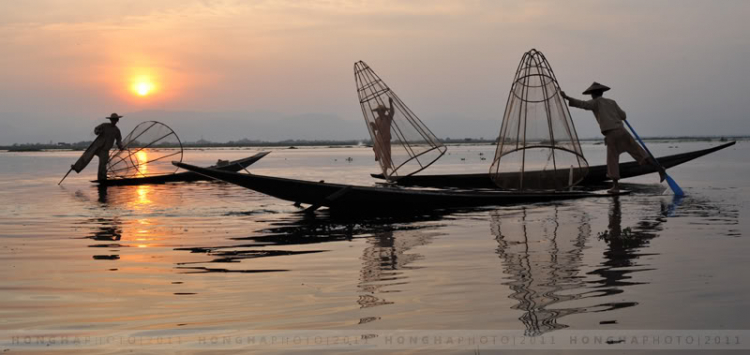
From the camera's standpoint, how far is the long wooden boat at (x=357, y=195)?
464 inches

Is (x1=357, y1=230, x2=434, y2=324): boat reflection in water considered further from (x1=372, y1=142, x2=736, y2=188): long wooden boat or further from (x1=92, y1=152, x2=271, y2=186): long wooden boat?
(x1=92, y1=152, x2=271, y2=186): long wooden boat

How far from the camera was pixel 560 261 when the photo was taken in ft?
24.5

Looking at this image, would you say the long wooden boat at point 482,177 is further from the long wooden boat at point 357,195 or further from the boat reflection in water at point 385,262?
the boat reflection in water at point 385,262

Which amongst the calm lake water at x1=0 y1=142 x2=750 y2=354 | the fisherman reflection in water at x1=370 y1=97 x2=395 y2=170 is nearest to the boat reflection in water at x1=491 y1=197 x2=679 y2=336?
the calm lake water at x1=0 y1=142 x2=750 y2=354

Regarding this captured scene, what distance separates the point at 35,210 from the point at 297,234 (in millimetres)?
6774

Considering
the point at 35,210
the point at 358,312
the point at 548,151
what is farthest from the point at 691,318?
the point at 35,210

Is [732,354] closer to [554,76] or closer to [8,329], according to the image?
[8,329]

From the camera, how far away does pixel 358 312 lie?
5281 millimetres

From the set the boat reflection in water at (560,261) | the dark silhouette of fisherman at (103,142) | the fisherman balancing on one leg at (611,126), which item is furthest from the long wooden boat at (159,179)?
the boat reflection in water at (560,261)

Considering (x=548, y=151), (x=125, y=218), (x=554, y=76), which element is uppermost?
(x=554, y=76)

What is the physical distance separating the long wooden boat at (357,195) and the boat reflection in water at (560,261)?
0.79 metres

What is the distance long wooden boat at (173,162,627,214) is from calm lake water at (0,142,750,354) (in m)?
0.38

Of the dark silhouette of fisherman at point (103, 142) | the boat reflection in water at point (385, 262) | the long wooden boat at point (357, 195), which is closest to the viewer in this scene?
the boat reflection in water at point (385, 262)

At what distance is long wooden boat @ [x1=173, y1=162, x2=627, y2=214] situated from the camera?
11.8 meters
